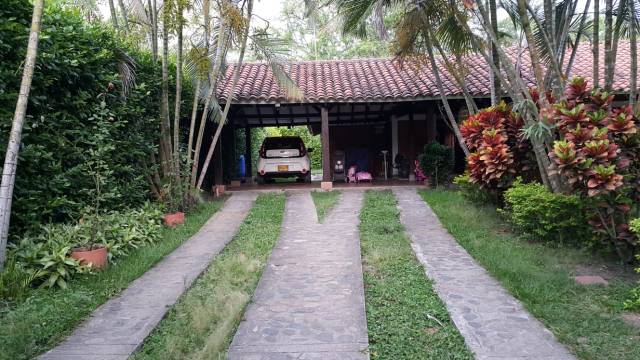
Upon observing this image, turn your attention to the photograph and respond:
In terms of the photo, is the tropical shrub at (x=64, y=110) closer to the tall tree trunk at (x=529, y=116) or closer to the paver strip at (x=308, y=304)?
Result: the paver strip at (x=308, y=304)

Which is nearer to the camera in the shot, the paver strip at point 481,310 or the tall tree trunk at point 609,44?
the paver strip at point 481,310

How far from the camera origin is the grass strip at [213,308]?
3.25 m

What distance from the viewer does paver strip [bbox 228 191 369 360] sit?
3.23 m

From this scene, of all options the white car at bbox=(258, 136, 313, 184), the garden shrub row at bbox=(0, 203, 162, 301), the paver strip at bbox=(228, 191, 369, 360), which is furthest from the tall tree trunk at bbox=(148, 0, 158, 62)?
the white car at bbox=(258, 136, 313, 184)

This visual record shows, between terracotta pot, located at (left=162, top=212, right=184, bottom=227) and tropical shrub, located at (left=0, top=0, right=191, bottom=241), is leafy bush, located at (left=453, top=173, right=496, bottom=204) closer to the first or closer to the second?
terracotta pot, located at (left=162, top=212, right=184, bottom=227)

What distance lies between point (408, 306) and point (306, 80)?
10.2 m

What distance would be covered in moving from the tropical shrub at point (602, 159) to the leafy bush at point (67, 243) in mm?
Result: 5129

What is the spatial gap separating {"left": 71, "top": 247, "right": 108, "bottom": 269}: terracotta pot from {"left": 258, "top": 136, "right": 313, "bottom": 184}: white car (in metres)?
8.00

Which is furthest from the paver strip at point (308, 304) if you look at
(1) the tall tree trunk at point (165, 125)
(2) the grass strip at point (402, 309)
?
(1) the tall tree trunk at point (165, 125)

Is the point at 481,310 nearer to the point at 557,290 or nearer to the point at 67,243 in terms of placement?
the point at 557,290

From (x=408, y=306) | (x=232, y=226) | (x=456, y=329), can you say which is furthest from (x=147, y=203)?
(x=456, y=329)

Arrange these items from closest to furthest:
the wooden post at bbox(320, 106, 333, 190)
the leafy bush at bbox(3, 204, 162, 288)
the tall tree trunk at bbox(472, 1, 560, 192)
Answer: the leafy bush at bbox(3, 204, 162, 288)
the tall tree trunk at bbox(472, 1, 560, 192)
the wooden post at bbox(320, 106, 333, 190)

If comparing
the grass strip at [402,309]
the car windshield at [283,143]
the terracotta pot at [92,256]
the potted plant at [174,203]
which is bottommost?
the grass strip at [402,309]

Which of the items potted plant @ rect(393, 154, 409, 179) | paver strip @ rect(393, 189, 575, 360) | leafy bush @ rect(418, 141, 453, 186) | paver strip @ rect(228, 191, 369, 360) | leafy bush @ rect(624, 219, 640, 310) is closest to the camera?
paver strip @ rect(393, 189, 575, 360)
